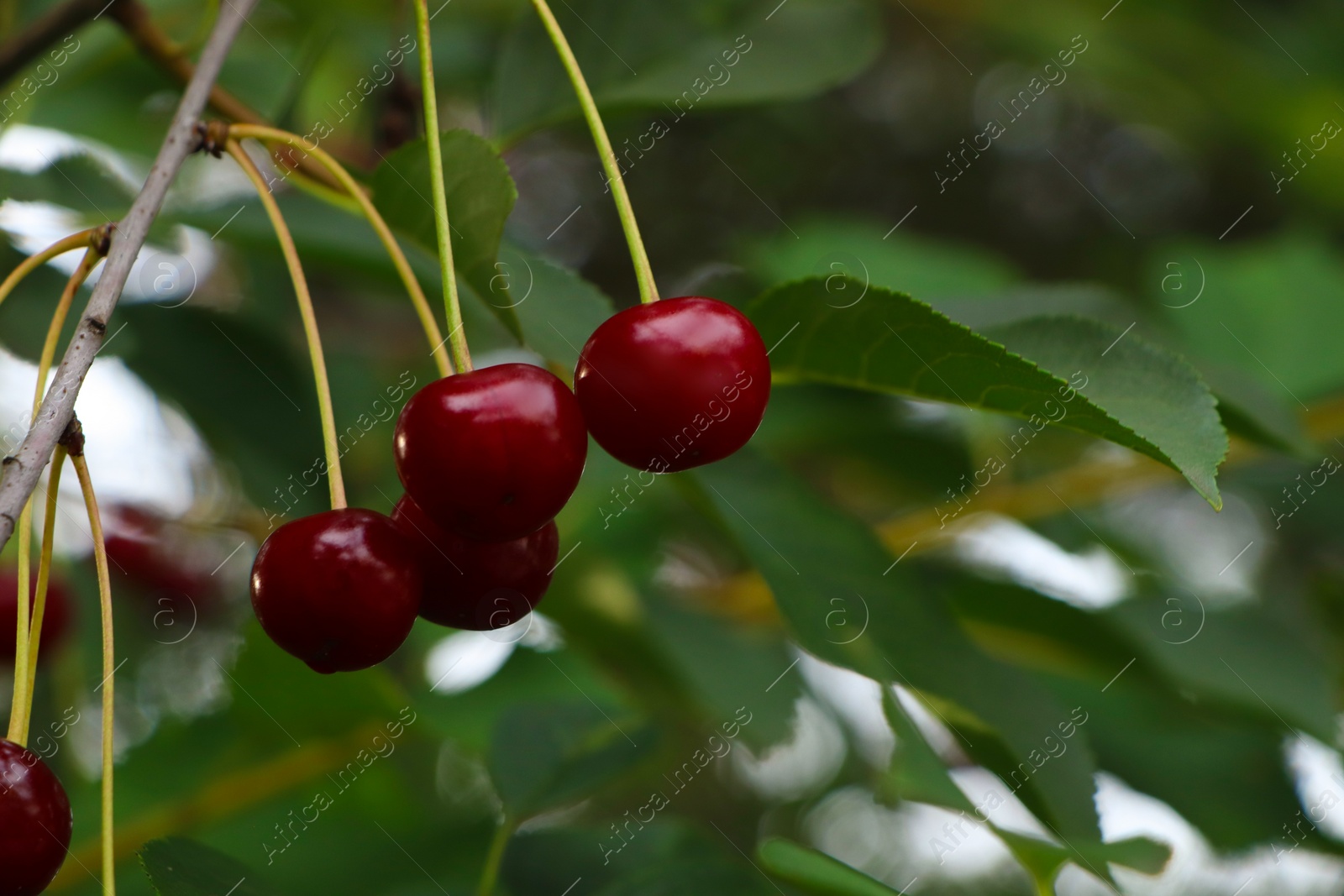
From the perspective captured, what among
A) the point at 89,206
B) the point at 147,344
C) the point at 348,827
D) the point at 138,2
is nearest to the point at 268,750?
the point at 348,827

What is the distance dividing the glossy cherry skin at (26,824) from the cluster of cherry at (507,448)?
7.4 inches

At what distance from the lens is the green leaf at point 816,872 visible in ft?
3.10

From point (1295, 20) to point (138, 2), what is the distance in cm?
351

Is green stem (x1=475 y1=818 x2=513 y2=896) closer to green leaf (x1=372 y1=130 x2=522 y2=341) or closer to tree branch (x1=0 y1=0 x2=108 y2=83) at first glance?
green leaf (x1=372 y1=130 x2=522 y2=341)

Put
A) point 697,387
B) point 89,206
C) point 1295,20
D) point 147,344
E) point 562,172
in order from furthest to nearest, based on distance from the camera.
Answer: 1. point 562,172
2. point 1295,20
3. point 147,344
4. point 89,206
5. point 697,387

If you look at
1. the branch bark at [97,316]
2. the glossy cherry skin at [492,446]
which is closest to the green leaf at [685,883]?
the glossy cherry skin at [492,446]

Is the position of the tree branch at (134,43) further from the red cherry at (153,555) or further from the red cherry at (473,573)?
the red cherry at (153,555)

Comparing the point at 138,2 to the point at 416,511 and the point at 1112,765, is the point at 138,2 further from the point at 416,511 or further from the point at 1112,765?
the point at 1112,765

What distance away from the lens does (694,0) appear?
174cm

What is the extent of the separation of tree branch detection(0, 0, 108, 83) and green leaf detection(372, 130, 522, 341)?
45 cm

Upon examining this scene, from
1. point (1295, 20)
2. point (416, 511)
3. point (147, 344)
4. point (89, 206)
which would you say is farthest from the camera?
point (1295, 20)

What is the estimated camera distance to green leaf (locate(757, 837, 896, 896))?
95 centimetres

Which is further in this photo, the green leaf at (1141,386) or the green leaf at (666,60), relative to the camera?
the green leaf at (666,60)

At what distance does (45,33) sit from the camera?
1.35 metres
